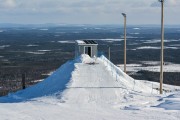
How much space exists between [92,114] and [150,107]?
390cm

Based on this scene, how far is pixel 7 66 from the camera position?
66875 millimetres

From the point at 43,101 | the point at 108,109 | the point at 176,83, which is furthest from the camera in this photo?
the point at 176,83

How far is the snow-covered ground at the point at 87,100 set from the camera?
2177 centimetres

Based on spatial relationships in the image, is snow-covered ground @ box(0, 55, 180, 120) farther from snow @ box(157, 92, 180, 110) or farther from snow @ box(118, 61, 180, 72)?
snow @ box(118, 61, 180, 72)

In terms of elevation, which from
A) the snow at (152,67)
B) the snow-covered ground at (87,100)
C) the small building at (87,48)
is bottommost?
the snow at (152,67)

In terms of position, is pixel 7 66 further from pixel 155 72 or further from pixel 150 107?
pixel 150 107

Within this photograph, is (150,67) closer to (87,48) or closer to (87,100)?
(87,48)

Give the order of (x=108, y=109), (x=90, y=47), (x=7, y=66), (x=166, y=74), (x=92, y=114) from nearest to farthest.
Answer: (x=92, y=114) → (x=108, y=109) → (x=90, y=47) → (x=166, y=74) → (x=7, y=66)

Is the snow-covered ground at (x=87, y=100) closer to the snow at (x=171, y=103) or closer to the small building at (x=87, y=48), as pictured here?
the snow at (x=171, y=103)

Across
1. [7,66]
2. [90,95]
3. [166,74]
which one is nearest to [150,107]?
[90,95]

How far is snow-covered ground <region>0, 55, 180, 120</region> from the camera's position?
21.8 m

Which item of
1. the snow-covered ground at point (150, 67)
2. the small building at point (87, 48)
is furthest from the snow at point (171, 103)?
the snow-covered ground at point (150, 67)

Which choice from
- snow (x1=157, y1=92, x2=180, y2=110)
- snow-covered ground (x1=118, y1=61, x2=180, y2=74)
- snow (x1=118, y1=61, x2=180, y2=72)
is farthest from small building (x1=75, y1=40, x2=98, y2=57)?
snow (x1=118, y1=61, x2=180, y2=72)

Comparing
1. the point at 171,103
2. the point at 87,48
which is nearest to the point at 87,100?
the point at 171,103
